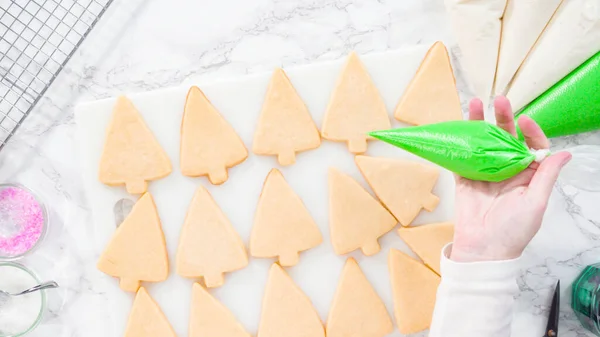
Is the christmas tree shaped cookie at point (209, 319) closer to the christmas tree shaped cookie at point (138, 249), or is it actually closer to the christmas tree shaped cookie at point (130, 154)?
the christmas tree shaped cookie at point (138, 249)

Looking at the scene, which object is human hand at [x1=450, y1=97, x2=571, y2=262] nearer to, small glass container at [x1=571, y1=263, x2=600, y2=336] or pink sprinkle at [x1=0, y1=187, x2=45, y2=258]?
small glass container at [x1=571, y1=263, x2=600, y2=336]

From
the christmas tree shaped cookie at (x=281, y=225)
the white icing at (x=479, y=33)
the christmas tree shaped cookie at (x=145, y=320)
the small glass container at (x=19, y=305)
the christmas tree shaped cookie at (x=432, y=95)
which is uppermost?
the white icing at (x=479, y=33)

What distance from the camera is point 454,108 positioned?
89 cm

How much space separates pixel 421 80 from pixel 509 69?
13 cm

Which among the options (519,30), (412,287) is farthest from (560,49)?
(412,287)

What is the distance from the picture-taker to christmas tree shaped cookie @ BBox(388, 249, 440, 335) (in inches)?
35.6

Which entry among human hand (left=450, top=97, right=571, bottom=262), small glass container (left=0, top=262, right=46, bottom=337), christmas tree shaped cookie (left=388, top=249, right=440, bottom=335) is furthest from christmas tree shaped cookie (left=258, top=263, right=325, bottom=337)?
small glass container (left=0, top=262, right=46, bottom=337)

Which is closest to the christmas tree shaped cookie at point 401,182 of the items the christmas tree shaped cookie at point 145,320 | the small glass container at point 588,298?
the small glass container at point 588,298

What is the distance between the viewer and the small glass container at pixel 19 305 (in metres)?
0.96

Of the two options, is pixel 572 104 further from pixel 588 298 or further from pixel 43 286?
pixel 43 286

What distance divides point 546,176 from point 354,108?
304 mm

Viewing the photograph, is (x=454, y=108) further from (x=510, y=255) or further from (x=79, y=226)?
(x=79, y=226)

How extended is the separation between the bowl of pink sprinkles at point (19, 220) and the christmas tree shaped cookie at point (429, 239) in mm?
573

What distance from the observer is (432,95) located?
89 centimetres
